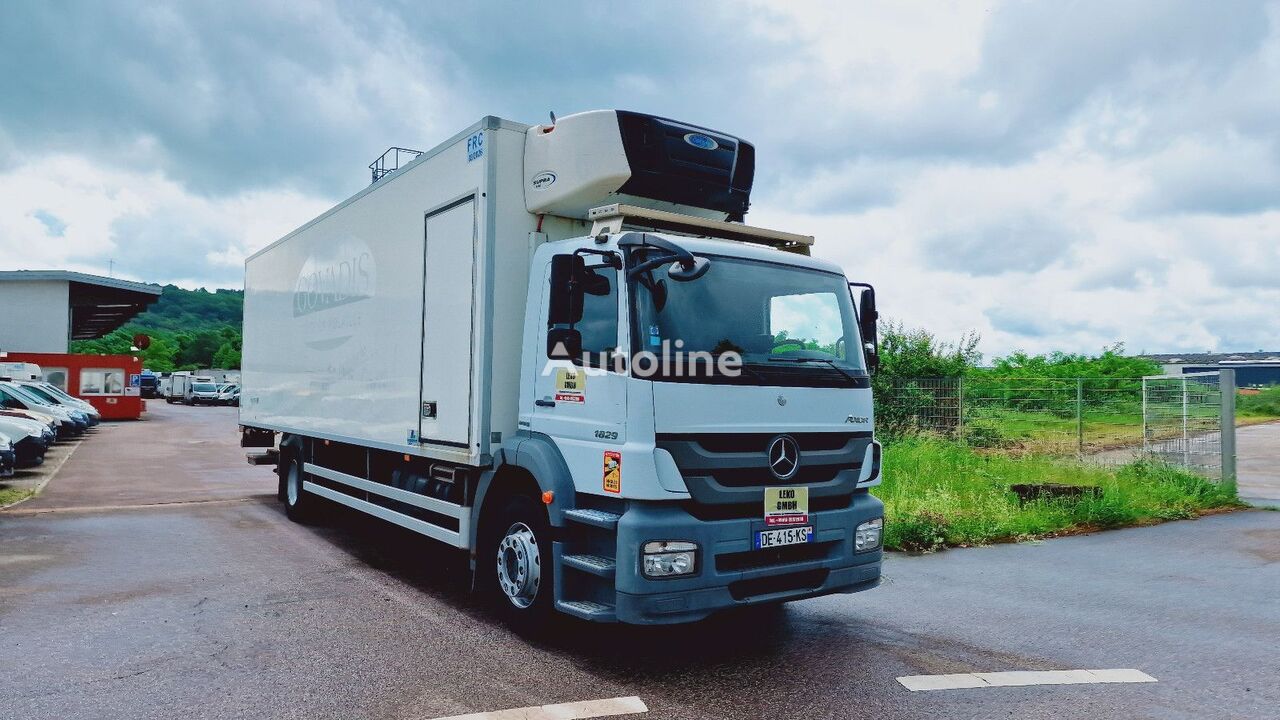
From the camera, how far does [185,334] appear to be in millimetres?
132875

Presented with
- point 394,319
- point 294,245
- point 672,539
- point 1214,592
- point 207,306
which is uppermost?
point 207,306

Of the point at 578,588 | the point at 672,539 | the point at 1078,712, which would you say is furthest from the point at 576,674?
the point at 1078,712

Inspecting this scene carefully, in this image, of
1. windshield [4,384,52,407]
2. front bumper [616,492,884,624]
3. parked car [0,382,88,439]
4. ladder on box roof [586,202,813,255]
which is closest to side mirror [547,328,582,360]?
ladder on box roof [586,202,813,255]

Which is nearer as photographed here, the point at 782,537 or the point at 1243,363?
the point at 782,537

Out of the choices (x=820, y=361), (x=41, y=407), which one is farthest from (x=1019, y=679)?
(x=41, y=407)

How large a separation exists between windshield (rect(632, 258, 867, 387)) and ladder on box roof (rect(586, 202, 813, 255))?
411mm

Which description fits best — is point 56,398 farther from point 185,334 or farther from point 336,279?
point 185,334

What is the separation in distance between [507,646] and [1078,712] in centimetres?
321

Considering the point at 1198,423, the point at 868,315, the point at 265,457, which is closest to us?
the point at 868,315

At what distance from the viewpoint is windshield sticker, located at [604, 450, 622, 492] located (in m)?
4.82

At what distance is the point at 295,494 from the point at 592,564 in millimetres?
6694

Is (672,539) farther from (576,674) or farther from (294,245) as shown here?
(294,245)

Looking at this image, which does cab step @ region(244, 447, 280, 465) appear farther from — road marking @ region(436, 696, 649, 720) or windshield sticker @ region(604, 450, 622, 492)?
road marking @ region(436, 696, 649, 720)

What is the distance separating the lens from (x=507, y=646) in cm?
547
